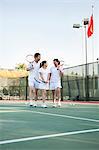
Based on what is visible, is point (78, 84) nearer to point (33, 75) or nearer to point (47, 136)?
point (33, 75)

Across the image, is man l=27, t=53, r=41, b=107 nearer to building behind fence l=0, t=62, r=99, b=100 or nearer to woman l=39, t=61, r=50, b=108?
woman l=39, t=61, r=50, b=108

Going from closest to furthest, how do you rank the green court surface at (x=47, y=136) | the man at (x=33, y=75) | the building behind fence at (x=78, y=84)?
the green court surface at (x=47, y=136) → the man at (x=33, y=75) → the building behind fence at (x=78, y=84)

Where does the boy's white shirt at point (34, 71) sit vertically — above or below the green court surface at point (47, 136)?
above

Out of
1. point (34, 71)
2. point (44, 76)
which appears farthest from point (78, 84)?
point (34, 71)

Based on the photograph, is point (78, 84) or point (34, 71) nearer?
point (34, 71)

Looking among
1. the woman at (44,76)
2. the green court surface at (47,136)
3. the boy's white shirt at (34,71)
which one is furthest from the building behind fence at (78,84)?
the green court surface at (47,136)

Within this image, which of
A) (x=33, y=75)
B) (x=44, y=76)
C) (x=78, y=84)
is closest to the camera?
(x=33, y=75)

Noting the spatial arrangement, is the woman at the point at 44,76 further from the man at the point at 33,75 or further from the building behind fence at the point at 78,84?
the building behind fence at the point at 78,84

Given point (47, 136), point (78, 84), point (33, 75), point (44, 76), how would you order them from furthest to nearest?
1. point (78, 84)
2. point (44, 76)
3. point (33, 75)
4. point (47, 136)

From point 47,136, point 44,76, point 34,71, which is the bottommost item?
point 47,136

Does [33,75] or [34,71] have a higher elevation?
[34,71]

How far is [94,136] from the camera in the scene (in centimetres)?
455

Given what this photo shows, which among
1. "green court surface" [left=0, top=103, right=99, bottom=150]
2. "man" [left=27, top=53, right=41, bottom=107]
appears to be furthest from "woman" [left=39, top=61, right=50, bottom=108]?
"green court surface" [left=0, top=103, right=99, bottom=150]

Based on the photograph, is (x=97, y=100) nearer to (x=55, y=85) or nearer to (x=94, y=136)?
(x=55, y=85)
